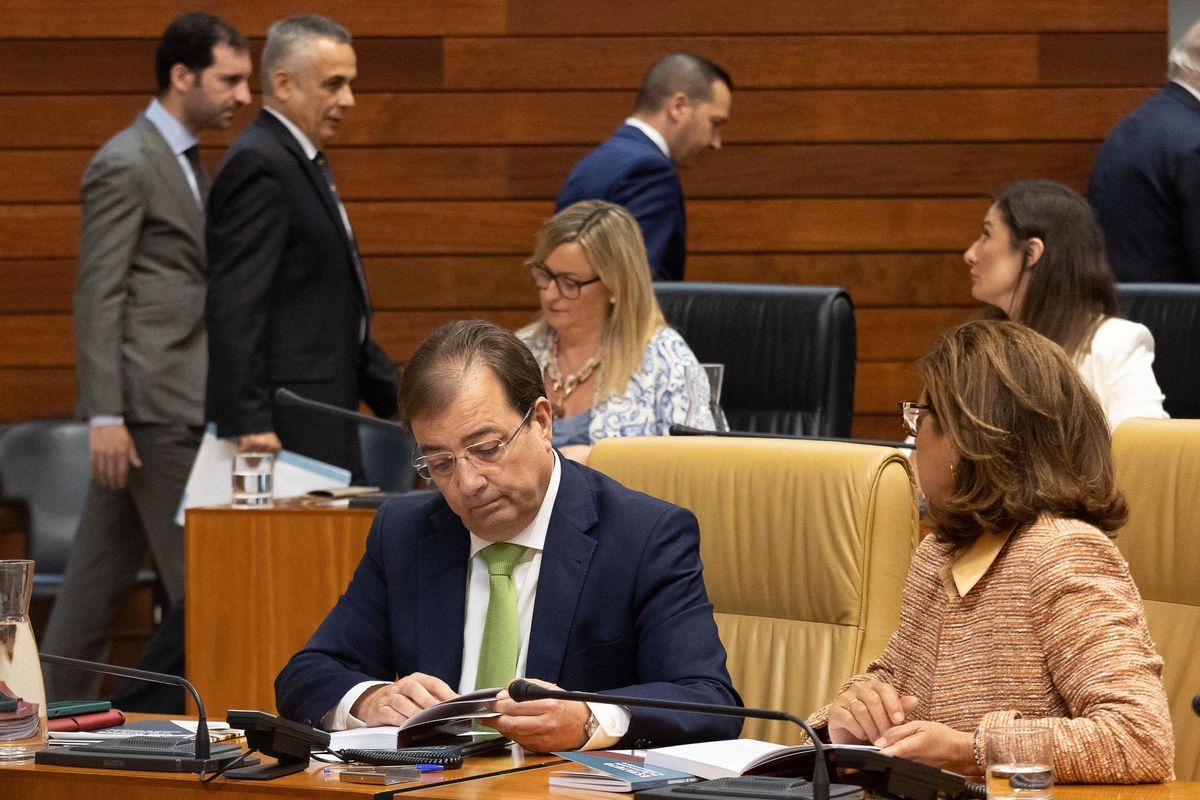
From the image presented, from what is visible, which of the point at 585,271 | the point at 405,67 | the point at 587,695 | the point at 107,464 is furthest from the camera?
the point at 405,67

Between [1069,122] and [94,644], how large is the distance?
3270 millimetres

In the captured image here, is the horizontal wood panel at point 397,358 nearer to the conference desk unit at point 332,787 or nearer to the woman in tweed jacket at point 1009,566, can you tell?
the woman in tweed jacket at point 1009,566

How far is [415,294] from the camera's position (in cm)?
537

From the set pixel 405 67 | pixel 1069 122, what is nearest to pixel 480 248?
pixel 405 67

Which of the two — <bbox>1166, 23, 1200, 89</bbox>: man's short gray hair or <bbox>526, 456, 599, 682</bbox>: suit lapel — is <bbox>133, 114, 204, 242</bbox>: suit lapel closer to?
<bbox>526, 456, 599, 682</bbox>: suit lapel

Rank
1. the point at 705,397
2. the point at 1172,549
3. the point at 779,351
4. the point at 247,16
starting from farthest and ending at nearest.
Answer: the point at 247,16
the point at 779,351
the point at 705,397
the point at 1172,549

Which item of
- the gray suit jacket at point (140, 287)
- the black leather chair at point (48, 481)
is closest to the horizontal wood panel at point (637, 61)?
the gray suit jacket at point (140, 287)

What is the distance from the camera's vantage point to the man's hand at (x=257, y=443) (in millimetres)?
4137

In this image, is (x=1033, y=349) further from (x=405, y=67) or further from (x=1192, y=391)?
(x=405, y=67)

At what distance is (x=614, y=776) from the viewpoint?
1766 mm

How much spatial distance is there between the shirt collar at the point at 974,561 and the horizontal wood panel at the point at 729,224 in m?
3.34

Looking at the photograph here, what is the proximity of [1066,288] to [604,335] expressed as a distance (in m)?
1.07

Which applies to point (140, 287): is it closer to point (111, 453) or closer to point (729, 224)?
point (111, 453)

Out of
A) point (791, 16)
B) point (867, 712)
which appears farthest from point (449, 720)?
point (791, 16)
